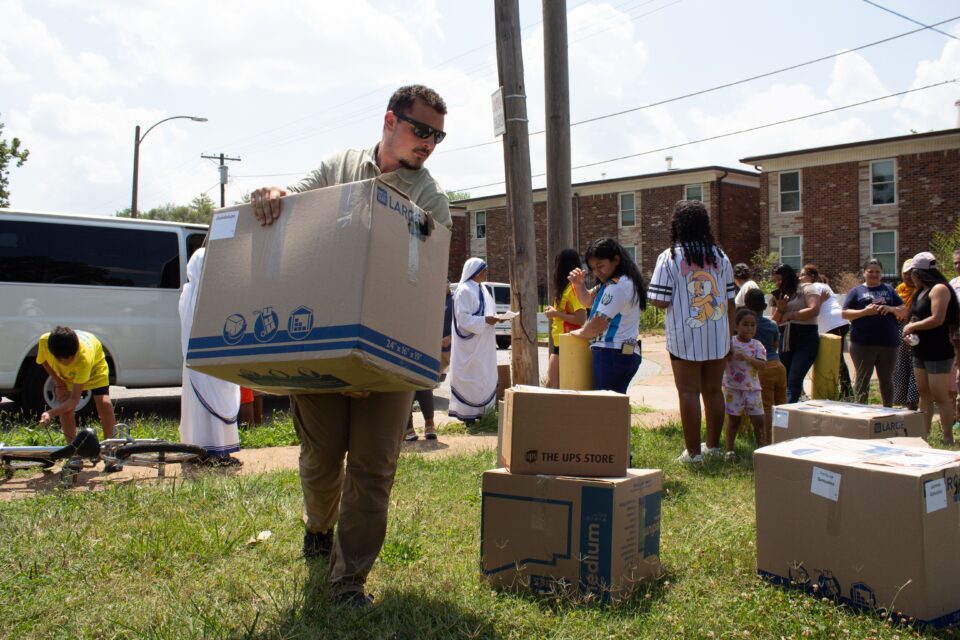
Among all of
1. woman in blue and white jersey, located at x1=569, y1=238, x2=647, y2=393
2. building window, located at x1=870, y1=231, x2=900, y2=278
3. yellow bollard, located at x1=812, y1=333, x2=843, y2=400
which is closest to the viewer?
woman in blue and white jersey, located at x1=569, y1=238, x2=647, y2=393

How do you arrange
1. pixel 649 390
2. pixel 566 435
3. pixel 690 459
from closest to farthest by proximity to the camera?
1. pixel 566 435
2. pixel 690 459
3. pixel 649 390

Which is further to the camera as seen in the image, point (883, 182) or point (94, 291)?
point (883, 182)

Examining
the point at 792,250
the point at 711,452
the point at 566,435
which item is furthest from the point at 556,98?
the point at 792,250

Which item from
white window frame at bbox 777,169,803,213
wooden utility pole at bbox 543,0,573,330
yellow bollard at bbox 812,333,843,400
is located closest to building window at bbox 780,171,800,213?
white window frame at bbox 777,169,803,213

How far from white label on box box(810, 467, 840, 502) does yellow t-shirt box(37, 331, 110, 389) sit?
560 cm

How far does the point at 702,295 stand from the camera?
18.7 feet

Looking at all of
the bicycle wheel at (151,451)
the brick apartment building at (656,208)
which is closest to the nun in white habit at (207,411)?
the bicycle wheel at (151,451)

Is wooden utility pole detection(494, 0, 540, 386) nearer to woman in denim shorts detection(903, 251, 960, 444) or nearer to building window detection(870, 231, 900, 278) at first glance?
woman in denim shorts detection(903, 251, 960, 444)

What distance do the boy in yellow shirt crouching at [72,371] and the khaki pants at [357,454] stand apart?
3.89m

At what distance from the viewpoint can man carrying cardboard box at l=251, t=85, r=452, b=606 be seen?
3139 mm

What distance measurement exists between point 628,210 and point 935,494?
31.9 m

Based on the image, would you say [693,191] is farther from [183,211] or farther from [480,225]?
[183,211]

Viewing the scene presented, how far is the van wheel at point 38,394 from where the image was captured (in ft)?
28.7

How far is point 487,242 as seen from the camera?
39.0 metres
